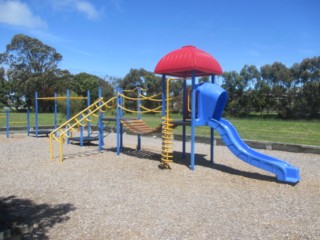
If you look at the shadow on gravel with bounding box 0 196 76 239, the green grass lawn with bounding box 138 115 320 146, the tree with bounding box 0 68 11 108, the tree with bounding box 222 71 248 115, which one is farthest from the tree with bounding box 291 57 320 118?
the tree with bounding box 0 68 11 108

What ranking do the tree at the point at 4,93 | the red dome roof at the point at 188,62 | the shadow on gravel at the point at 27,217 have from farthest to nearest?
the tree at the point at 4,93, the red dome roof at the point at 188,62, the shadow on gravel at the point at 27,217

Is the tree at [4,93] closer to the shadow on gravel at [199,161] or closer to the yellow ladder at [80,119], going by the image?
the yellow ladder at [80,119]

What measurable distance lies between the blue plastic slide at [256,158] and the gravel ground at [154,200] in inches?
10.0

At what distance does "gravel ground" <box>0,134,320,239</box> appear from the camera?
14.5 ft

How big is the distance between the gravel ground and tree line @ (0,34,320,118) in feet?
71.0

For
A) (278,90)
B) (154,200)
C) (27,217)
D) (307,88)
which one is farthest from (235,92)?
(27,217)

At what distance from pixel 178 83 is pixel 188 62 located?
138ft

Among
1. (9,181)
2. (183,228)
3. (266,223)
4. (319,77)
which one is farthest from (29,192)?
(319,77)

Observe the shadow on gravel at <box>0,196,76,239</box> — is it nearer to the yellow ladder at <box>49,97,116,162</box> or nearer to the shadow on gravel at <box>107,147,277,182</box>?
the yellow ladder at <box>49,97,116,162</box>

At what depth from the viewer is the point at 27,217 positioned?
4867mm

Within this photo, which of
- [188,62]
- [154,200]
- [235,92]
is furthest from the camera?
[235,92]

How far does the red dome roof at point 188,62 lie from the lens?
8.17 meters

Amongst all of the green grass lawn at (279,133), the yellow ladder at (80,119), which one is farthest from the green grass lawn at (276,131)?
the yellow ladder at (80,119)

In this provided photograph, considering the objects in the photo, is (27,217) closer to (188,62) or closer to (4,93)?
(188,62)
